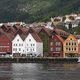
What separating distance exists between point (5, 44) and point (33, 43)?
9.01 meters

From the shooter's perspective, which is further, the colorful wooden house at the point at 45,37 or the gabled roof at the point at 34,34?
the gabled roof at the point at 34,34

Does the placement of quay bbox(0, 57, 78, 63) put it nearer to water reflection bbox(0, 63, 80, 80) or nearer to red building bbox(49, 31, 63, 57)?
red building bbox(49, 31, 63, 57)

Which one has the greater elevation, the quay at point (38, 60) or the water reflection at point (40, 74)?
the quay at point (38, 60)

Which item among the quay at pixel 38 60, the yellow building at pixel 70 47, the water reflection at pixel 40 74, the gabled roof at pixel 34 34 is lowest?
the water reflection at pixel 40 74

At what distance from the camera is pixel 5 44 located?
15488 centimetres

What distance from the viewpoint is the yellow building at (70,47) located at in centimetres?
14750

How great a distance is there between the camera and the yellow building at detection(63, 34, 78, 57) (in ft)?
484

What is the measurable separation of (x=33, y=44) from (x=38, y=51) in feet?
8.79

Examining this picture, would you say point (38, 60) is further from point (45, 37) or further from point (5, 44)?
point (5, 44)

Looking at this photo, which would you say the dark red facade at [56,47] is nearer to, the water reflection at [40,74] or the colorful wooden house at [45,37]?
the colorful wooden house at [45,37]

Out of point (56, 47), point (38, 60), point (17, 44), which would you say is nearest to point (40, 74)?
point (38, 60)

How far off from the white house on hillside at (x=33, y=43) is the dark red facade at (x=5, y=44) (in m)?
5.24

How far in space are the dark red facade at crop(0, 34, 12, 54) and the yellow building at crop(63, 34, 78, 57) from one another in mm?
18231

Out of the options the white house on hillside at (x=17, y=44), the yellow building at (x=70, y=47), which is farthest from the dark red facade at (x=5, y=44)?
the yellow building at (x=70, y=47)
